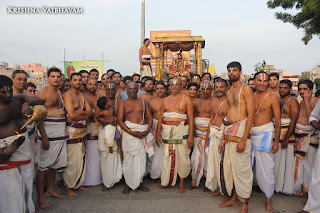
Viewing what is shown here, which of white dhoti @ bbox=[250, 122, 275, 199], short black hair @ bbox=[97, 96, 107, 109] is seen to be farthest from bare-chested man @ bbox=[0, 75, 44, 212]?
white dhoti @ bbox=[250, 122, 275, 199]

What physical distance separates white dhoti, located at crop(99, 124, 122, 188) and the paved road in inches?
9.5

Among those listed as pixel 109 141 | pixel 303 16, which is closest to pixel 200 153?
pixel 109 141

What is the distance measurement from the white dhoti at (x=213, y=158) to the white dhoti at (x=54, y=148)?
9.27 feet

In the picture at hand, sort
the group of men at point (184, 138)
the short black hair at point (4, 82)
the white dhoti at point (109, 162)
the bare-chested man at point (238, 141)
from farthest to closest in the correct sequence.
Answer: the white dhoti at point (109, 162)
the group of men at point (184, 138)
the bare-chested man at point (238, 141)
the short black hair at point (4, 82)

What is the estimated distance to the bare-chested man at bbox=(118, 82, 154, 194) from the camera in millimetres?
4820

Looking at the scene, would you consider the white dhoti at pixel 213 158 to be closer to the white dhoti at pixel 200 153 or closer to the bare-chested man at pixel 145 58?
the white dhoti at pixel 200 153

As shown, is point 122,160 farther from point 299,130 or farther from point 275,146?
point 299,130

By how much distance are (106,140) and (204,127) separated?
6.86 feet

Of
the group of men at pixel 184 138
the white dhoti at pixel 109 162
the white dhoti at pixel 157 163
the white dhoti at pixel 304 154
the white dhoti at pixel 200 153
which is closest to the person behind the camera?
the group of men at pixel 184 138

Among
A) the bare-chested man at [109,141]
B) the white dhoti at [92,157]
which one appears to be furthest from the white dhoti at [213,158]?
the white dhoti at [92,157]

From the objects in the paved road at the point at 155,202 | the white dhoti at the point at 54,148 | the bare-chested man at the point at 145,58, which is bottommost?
the paved road at the point at 155,202

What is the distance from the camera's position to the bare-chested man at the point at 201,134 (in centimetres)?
507

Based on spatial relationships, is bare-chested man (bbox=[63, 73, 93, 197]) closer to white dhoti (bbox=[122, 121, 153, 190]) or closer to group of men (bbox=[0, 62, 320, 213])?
group of men (bbox=[0, 62, 320, 213])

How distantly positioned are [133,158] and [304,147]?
332cm
